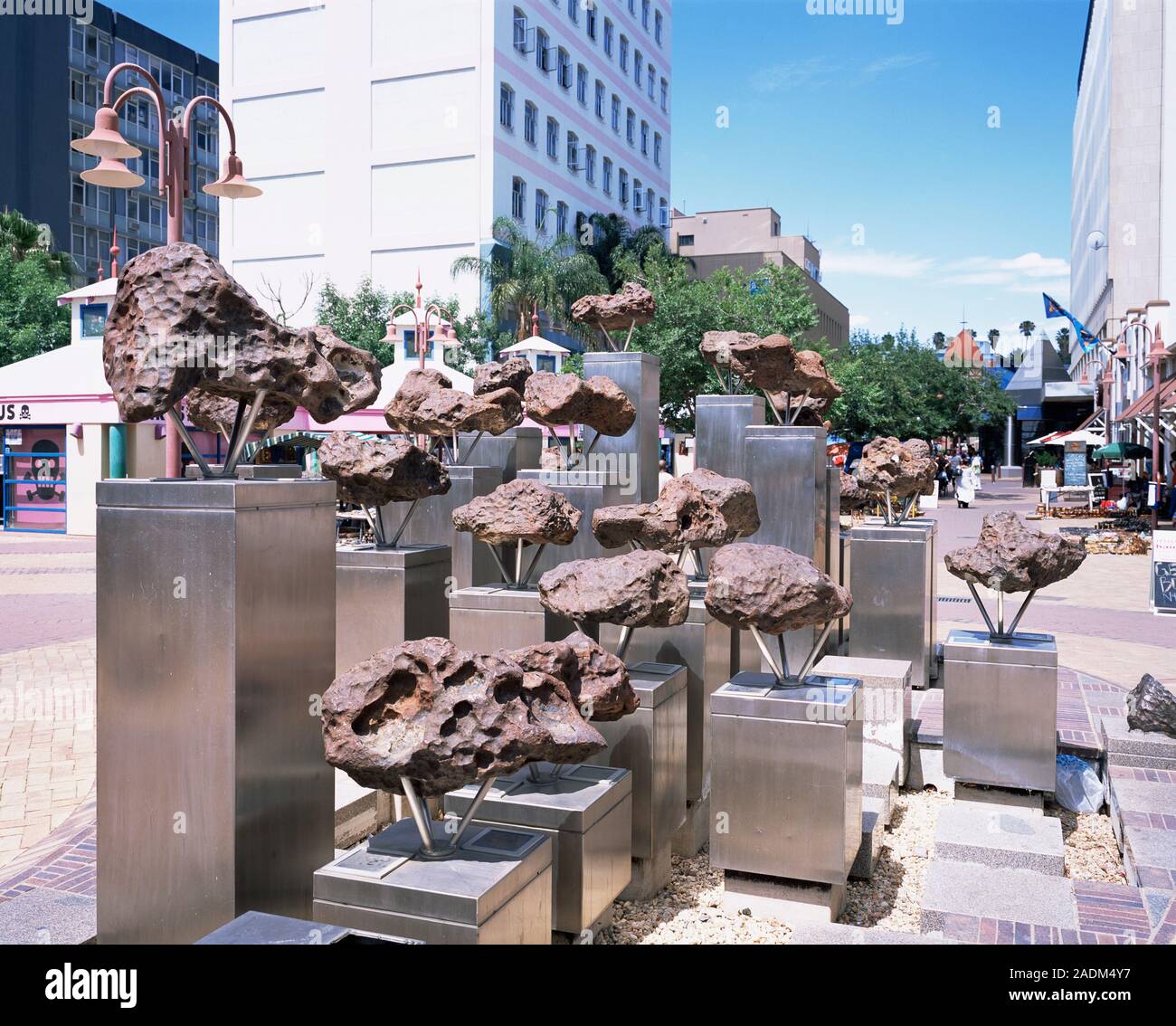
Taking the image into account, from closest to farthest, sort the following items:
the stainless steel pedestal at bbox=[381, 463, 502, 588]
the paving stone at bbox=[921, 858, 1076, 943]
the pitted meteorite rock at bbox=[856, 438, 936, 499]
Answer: the paving stone at bbox=[921, 858, 1076, 943] → the stainless steel pedestal at bbox=[381, 463, 502, 588] → the pitted meteorite rock at bbox=[856, 438, 936, 499]

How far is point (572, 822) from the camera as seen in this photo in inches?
163

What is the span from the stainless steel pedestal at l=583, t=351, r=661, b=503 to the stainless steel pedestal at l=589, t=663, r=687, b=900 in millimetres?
3770

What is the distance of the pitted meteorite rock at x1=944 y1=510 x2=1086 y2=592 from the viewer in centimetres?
654

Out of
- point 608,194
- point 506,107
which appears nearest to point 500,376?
point 506,107

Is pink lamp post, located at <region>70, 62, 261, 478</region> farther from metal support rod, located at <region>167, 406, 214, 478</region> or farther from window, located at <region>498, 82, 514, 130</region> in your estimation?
window, located at <region>498, 82, 514, 130</region>

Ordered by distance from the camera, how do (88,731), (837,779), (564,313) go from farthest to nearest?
(564,313), (88,731), (837,779)

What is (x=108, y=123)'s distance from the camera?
9086mm

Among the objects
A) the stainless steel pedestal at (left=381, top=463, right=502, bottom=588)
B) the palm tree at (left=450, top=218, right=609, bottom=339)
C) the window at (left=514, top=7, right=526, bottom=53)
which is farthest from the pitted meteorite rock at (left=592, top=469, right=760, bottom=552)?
the window at (left=514, top=7, right=526, bottom=53)

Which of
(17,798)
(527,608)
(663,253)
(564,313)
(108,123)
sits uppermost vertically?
(663,253)

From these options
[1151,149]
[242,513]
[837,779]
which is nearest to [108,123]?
[242,513]

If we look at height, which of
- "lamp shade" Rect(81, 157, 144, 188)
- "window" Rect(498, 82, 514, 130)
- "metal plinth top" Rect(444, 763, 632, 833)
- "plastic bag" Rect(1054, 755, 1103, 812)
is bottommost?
"plastic bag" Rect(1054, 755, 1103, 812)
